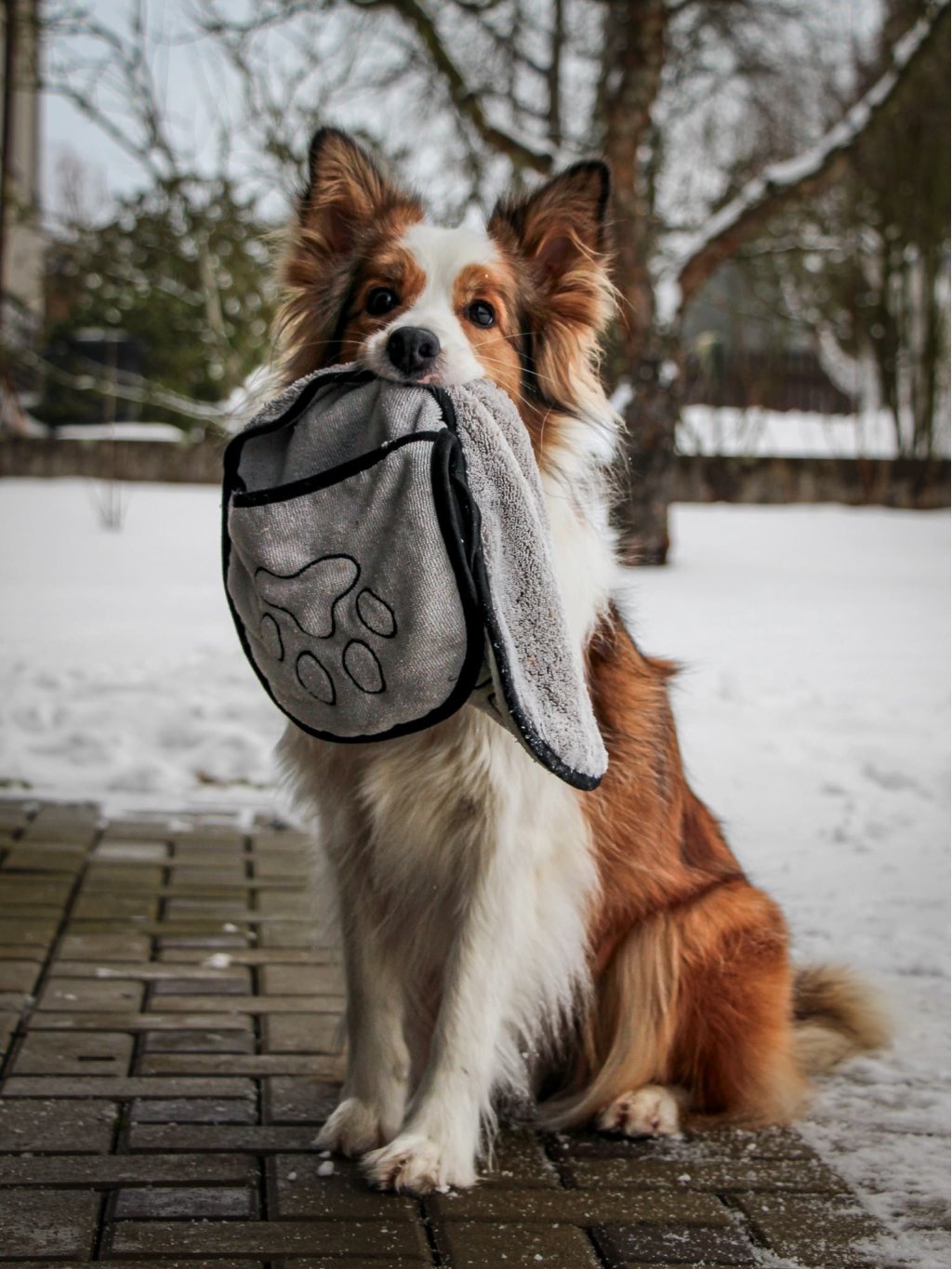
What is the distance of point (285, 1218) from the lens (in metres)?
2.39

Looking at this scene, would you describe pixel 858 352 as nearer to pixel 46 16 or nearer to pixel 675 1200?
pixel 46 16

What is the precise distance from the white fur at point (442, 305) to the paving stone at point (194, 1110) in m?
1.49

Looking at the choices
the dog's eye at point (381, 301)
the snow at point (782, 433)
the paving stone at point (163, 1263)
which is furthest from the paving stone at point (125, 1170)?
the snow at point (782, 433)

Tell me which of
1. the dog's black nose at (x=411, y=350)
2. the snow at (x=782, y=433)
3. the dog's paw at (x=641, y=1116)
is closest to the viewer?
the dog's black nose at (x=411, y=350)

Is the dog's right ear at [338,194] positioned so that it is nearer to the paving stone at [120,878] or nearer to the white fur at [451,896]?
the white fur at [451,896]

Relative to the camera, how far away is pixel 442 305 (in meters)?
2.69

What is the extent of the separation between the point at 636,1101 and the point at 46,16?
1098 centimetres

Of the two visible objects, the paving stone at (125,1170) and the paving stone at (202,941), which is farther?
the paving stone at (202,941)

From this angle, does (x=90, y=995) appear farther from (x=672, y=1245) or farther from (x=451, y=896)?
(x=672, y=1245)

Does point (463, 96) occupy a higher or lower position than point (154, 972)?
higher

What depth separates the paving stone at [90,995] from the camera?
132 inches

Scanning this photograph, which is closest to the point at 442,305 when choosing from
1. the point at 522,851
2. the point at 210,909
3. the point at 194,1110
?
the point at 522,851

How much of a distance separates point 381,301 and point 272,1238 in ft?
5.56

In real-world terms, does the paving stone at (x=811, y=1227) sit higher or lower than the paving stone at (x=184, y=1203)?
lower
